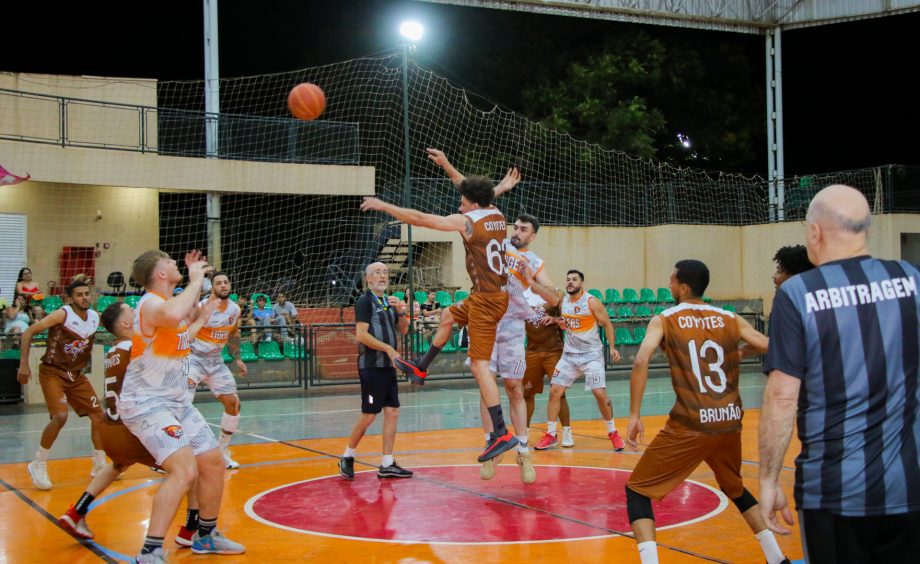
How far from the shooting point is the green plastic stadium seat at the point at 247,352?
19094 millimetres

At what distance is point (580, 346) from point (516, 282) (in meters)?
2.99

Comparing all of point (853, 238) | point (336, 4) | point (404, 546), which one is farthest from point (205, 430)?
point (336, 4)

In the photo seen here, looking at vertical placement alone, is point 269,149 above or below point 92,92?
below

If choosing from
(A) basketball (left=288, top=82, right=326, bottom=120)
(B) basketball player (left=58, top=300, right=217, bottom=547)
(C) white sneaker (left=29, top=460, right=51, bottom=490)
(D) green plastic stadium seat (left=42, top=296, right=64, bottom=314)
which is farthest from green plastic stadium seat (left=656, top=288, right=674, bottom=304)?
(B) basketball player (left=58, top=300, right=217, bottom=547)

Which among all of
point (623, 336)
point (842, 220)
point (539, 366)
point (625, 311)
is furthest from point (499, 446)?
point (625, 311)

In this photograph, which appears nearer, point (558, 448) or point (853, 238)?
point (853, 238)

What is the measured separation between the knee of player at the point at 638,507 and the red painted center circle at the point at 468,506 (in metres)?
1.41

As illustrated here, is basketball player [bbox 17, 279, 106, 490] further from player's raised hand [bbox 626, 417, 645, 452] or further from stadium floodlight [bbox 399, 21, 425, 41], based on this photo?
stadium floodlight [bbox 399, 21, 425, 41]

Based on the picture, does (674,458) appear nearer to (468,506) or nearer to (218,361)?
(468,506)

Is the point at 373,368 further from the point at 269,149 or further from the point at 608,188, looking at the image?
the point at 608,188

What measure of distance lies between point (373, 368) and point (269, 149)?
15.4 m

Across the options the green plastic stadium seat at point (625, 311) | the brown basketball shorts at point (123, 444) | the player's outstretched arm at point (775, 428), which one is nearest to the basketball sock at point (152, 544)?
the brown basketball shorts at point (123, 444)

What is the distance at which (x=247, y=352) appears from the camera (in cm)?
1928

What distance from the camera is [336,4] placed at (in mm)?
33938
